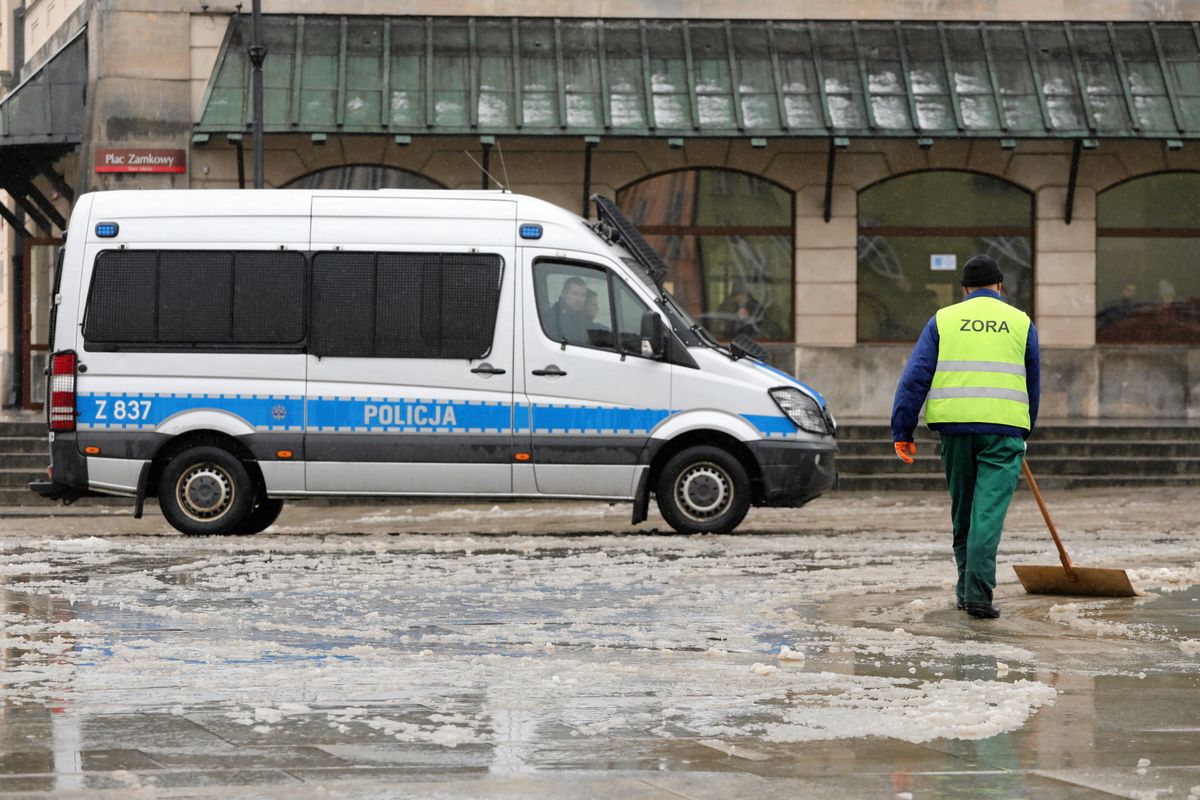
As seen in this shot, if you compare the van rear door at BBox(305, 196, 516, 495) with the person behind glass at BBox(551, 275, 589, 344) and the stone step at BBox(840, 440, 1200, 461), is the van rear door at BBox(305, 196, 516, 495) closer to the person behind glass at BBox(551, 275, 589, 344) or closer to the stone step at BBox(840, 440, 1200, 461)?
the person behind glass at BBox(551, 275, 589, 344)

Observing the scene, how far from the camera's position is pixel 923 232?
88.3ft

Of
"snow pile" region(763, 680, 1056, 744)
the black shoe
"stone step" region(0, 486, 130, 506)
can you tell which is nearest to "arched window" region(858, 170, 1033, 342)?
"stone step" region(0, 486, 130, 506)

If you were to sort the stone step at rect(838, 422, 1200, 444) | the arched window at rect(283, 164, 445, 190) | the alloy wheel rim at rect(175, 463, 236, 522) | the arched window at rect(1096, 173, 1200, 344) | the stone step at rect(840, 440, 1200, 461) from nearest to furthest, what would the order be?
the alloy wheel rim at rect(175, 463, 236, 522) < the stone step at rect(840, 440, 1200, 461) < the stone step at rect(838, 422, 1200, 444) < the arched window at rect(283, 164, 445, 190) < the arched window at rect(1096, 173, 1200, 344)

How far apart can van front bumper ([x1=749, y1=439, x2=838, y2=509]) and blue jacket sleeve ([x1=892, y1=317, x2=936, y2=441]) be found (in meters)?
5.86

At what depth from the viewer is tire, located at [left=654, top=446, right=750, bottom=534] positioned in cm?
1603

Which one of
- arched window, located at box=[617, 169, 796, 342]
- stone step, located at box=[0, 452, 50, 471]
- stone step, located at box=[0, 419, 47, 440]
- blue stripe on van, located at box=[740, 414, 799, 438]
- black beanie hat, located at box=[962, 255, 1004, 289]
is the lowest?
stone step, located at box=[0, 452, 50, 471]

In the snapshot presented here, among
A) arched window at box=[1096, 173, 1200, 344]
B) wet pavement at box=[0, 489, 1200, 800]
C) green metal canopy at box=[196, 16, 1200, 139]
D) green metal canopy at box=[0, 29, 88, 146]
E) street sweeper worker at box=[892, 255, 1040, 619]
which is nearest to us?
wet pavement at box=[0, 489, 1200, 800]

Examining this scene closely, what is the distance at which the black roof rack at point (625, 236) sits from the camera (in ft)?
54.6

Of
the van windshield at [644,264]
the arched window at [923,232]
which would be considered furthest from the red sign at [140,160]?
the van windshield at [644,264]

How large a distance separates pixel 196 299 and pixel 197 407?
838 mm

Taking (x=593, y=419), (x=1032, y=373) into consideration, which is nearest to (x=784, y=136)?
(x=593, y=419)

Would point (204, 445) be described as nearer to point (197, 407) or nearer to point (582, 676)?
point (197, 407)

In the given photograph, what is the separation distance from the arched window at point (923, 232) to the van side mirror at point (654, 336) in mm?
11318

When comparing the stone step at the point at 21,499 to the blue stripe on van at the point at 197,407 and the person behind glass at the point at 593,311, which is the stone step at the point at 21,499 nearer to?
the blue stripe on van at the point at 197,407
